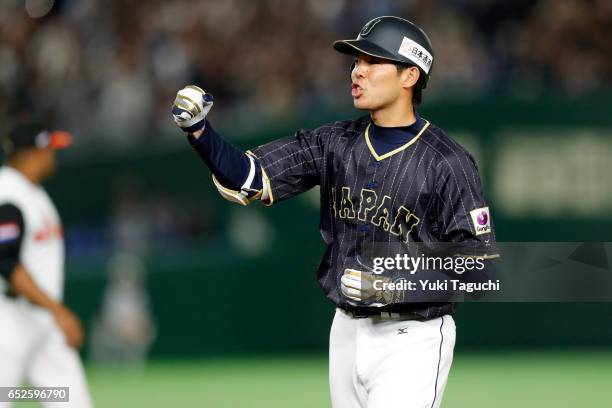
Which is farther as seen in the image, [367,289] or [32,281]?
[32,281]

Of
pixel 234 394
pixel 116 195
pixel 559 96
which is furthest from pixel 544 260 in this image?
pixel 116 195

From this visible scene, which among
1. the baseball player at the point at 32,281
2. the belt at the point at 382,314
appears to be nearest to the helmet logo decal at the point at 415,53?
the belt at the point at 382,314

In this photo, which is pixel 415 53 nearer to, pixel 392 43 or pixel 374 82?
pixel 392 43

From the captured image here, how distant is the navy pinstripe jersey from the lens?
6352mm

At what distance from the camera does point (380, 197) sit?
21.2 feet

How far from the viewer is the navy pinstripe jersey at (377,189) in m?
6.35

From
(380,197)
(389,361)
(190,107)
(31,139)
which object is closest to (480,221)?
(380,197)

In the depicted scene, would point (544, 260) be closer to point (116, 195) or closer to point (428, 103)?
point (428, 103)

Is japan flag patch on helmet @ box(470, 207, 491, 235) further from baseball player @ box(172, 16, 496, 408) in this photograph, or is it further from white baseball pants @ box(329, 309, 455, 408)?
white baseball pants @ box(329, 309, 455, 408)

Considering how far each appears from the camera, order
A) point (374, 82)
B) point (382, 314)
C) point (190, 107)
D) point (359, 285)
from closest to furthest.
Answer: point (190, 107) → point (359, 285) → point (382, 314) → point (374, 82)

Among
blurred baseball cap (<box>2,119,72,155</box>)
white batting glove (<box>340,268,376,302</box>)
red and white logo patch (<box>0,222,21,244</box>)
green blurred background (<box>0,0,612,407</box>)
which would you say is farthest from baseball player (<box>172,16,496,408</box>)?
green blurred background (<box>0,0,612,407</box>)

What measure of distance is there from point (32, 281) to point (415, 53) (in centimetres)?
279

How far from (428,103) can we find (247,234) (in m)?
2.73

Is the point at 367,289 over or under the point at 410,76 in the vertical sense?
under
